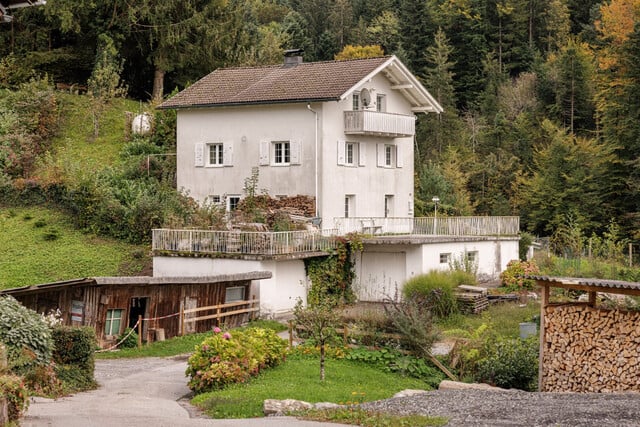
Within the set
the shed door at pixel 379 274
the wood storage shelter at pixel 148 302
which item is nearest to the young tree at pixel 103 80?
the shed door at pixel 379 274

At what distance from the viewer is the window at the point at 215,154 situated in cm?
4356

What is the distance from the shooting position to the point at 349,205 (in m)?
42.8

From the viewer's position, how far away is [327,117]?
4097cm

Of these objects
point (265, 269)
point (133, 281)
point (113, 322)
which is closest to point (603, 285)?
point (133, 281)

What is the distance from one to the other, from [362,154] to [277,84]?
446 centimetres

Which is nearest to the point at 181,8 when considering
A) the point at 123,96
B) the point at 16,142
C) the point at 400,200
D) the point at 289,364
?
the point at 123,96

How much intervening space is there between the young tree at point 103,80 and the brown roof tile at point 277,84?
821cm

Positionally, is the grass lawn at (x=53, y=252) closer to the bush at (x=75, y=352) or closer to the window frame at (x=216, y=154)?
the window frame at (x=216, y=154)

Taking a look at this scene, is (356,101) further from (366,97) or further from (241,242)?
(241,242)

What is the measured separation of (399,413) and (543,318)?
5.45 m

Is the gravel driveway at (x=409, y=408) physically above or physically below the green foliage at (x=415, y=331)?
below

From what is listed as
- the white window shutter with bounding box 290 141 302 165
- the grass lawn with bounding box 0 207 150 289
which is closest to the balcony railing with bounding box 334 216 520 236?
the white window shutter with bounding box 290 141 302 165

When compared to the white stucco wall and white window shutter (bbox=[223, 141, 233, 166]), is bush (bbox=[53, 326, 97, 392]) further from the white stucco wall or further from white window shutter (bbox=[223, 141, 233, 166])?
white window shutter (bbox=[223, 141, 233, 166])

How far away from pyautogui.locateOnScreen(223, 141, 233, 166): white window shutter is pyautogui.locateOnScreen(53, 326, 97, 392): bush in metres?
21.3
